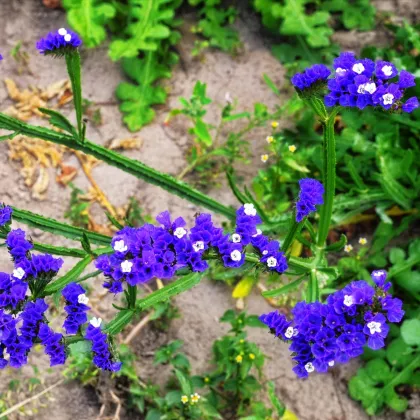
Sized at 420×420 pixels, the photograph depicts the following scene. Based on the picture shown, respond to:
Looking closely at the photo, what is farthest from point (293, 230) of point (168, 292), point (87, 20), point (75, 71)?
point (87, 20)

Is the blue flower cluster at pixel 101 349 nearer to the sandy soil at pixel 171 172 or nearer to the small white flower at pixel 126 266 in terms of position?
the small white flower at pixel 126 266

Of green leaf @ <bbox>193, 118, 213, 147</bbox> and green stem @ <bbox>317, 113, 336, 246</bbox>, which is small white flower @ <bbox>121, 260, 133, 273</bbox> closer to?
green stem @ <bbox>317, 113, 336, 246</bbox>

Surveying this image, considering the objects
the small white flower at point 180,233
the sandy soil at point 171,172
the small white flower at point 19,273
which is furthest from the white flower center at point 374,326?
the sandy soil at point 171,172

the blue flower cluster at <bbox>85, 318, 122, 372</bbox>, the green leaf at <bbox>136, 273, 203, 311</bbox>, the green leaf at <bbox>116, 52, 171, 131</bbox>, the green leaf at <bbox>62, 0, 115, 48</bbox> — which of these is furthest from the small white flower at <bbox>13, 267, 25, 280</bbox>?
the green leaf at <bbox>62, 0, 115, 48</bbox>

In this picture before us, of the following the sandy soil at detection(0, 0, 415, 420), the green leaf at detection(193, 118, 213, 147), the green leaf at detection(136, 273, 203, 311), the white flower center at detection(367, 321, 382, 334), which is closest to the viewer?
the white flower center at detection(367, 321, 382, 334)

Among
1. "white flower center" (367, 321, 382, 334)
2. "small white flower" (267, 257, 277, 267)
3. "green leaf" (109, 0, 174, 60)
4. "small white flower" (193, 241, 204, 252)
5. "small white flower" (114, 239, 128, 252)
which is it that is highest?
"green leaf" (109, 0, 174, 60)

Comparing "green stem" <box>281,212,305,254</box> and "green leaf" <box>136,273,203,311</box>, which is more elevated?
"green stem" <box>281,212,305,254</box>

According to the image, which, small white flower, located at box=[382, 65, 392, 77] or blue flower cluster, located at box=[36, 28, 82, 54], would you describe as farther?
blue flower cluster, located at box=[36, 28, 82, 54]

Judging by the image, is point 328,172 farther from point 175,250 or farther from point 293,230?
point 175,250
